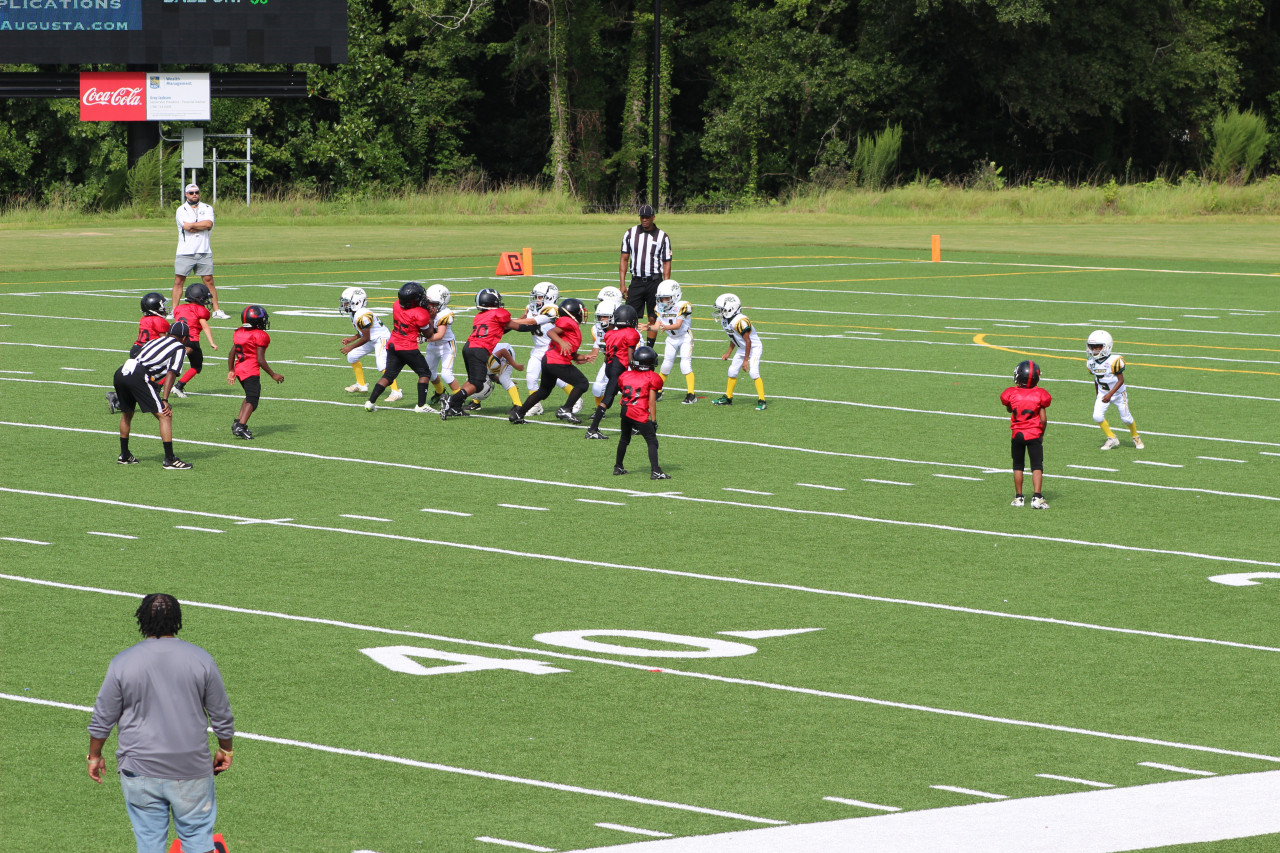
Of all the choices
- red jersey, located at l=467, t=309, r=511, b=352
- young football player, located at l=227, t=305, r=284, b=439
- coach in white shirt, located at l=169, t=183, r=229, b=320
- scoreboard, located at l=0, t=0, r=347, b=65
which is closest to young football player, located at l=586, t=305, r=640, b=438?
red jersey, located at l=467, t=309, r=511, b=352

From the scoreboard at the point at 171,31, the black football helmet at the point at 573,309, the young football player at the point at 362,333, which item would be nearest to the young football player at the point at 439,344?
the young football player at the point at 362,333

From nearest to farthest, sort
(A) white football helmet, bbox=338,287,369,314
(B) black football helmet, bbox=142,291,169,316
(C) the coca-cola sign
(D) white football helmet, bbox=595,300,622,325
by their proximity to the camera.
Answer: (B) black football helmet, bbox=142,291,169,316
(D) white football helmet, bbox=595,300,622,325
(A) white football helmet, bbox=338,287,369,314
(C) the coca-cola sign

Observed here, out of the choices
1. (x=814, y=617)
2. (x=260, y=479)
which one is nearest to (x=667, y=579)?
(x=814, y=617)

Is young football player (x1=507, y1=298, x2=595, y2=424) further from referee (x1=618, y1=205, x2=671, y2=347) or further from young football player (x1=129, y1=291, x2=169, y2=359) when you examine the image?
young football player (x1=129, y1=291, x2=169, y2=359)

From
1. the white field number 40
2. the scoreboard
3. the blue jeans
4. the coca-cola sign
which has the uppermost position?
the scoreboard

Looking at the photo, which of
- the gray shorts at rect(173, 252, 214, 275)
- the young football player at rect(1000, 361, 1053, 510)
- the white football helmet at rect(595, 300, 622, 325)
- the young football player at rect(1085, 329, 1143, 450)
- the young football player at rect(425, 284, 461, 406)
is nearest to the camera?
the young football player at rect(1000, 361, 1053, 510)

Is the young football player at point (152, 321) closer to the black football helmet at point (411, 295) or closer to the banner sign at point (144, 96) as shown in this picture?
the black football helmet at point (411, 295)

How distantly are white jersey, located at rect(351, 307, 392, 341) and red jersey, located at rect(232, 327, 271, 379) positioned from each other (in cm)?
254

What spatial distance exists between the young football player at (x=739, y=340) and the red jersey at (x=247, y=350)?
16.6ft

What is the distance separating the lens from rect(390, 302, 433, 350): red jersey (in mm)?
18453

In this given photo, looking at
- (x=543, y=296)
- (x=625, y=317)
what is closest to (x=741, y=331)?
(x=543, y=296)

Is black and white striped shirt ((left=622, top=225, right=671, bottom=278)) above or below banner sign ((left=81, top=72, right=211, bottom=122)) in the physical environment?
below

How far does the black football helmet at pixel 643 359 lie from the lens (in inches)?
602

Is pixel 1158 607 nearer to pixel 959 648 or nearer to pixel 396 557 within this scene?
pixel 959 648
